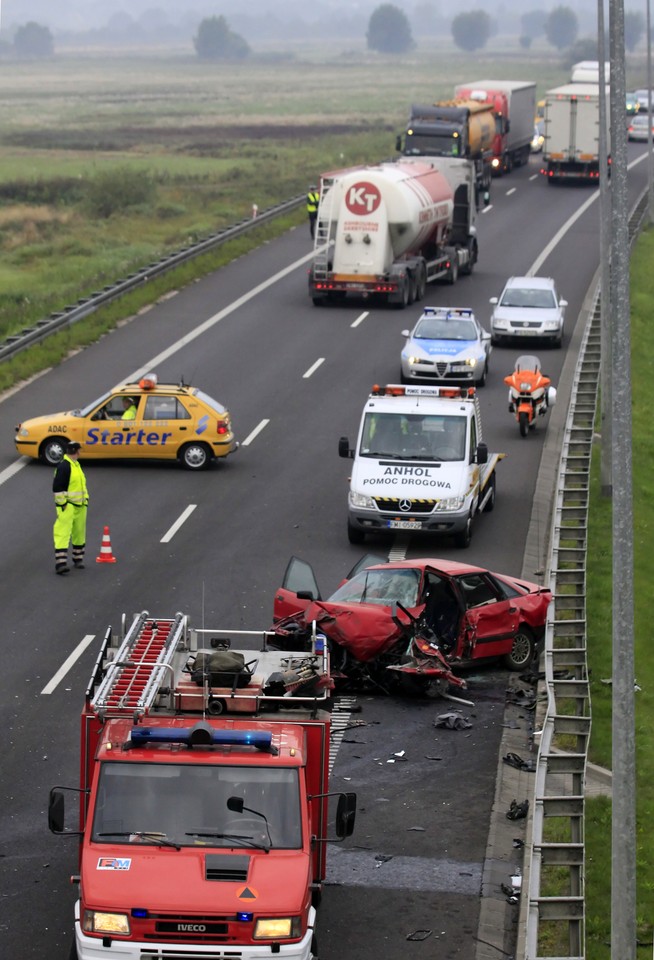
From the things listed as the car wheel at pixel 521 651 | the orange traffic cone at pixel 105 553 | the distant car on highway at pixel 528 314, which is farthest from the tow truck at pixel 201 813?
the distant car on highway at pixel 528 314

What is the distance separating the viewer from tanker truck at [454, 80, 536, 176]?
73188 millimetres

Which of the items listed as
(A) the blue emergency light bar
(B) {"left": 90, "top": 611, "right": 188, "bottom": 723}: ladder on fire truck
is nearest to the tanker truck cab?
(A) the blue emergency light bar

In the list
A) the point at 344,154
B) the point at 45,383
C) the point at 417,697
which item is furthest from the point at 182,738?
the point at 344,154

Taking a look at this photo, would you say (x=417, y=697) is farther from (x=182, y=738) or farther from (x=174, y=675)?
(x=182, y=738)

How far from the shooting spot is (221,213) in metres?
68.2

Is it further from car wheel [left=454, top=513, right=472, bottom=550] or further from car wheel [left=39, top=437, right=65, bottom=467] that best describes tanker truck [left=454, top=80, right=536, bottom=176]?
car wheel [left=454, top=513, right=472, bottom=550]

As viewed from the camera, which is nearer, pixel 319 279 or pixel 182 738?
pixel 182 738

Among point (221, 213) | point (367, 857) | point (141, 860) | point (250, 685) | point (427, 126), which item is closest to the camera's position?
point (141, 860)

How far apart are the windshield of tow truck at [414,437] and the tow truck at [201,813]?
43.5 feet

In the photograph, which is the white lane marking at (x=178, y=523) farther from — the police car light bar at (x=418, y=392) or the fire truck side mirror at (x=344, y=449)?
the police car light bar at (x=418, y=392)

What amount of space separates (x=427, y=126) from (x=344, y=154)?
2863 centimetres

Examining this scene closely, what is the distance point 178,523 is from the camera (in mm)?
26500

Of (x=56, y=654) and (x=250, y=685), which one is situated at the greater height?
(x=250, y=685)

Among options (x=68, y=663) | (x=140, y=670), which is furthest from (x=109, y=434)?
(x=140, y=670)
